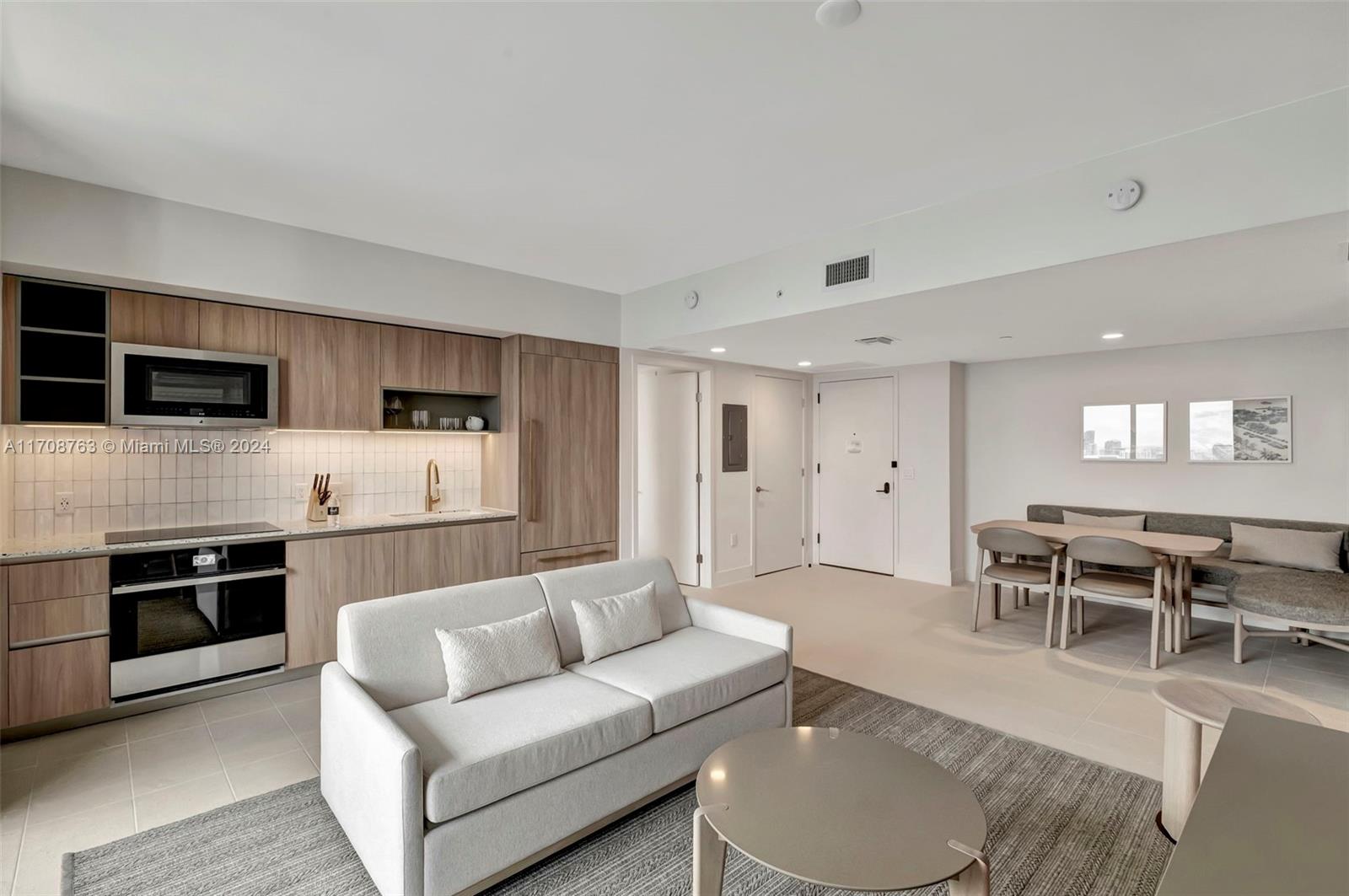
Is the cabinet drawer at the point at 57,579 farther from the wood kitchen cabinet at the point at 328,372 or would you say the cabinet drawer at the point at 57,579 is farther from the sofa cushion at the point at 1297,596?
the sofa cushion at the point at 1297,596

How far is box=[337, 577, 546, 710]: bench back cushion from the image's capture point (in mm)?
2316

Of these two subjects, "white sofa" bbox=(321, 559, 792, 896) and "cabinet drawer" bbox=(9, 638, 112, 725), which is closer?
"white sofa" bbox=(321, 559, 792, 896)

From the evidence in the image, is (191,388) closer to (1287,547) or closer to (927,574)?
(927,574)

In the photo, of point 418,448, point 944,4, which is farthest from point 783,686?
point 418,448

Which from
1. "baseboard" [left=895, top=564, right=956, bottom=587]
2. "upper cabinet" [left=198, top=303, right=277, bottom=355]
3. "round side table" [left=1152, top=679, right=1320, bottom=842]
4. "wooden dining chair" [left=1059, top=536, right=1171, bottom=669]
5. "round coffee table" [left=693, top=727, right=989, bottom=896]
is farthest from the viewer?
"baseboard" [left=895, top=564, right=956, bottom=587]

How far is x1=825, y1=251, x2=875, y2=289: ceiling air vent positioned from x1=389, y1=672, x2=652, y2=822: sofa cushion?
2.54 meters

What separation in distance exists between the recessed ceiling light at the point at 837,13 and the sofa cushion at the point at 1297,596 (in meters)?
4.33

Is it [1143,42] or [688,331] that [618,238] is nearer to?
[688,331]

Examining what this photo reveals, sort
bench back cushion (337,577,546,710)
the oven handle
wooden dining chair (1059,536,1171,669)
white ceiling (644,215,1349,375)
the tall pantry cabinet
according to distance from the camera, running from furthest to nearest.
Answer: the tall pantry cabinet, wooden dining chair (1059,536,1171,669), the oven handle, white ceiling (644,215,1349,375), bench back cushion (337,577,546,710)

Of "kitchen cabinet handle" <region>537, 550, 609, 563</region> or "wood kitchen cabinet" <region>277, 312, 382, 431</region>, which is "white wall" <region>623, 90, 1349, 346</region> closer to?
"kitchen cabinet handle" <region>537, 550, 609, 563</region>

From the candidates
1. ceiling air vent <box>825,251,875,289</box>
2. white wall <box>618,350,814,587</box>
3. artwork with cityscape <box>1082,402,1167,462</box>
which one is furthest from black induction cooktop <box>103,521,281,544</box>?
artwork with cityscape <box>1082,402,1167,462</box>

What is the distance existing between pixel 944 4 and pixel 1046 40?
1.35ft

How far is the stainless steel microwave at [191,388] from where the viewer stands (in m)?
3.29

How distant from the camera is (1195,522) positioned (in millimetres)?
4977
